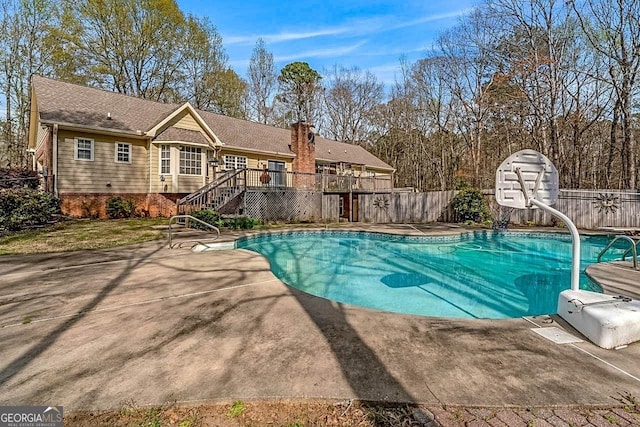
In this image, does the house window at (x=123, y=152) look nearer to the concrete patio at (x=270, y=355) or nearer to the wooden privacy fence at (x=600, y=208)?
the concrete patio at (x=270, y=355)

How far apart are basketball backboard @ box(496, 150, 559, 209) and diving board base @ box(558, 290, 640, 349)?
1.31m

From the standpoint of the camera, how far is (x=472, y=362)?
257cm

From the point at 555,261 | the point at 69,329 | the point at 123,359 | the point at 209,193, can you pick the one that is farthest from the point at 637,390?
the point at 209,193

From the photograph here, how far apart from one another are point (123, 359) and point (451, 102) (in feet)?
88.7

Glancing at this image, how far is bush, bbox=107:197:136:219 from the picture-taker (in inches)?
552

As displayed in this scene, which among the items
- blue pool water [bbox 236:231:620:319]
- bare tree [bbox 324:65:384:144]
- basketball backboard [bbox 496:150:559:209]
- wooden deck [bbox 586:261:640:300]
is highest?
bare tree [bbox 324:65:384:144]

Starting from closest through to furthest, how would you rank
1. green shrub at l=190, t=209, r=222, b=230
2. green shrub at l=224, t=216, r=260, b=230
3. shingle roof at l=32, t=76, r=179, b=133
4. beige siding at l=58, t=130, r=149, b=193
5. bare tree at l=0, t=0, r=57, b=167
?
green shrub at l=190, t=209, r=222, b=230, green shrub at l=224, t=216, r=260, b=230, beige siding at l=58, t=130, r=149, b=193, shingle roof at l=32, t=76, r=179, b=133, bare tree at l=0, t=0, r=57, b=167

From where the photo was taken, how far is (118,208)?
14125 millimetres

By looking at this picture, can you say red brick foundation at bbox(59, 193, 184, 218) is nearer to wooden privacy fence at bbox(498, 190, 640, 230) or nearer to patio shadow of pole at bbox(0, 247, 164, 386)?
patio shadow of pole at bbox(0, 247, 164, 386)

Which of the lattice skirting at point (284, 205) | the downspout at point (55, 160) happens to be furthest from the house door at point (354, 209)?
the downspout at point (55, 160)

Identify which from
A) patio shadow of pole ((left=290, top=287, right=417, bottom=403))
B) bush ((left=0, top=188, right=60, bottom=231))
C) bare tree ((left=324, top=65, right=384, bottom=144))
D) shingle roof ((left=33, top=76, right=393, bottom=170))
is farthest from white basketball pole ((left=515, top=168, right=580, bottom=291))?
bare tree ((left=324, top=65, right=384, bottom=144))

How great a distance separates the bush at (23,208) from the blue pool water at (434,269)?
7.51 meters

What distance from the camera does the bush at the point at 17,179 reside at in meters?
12.1

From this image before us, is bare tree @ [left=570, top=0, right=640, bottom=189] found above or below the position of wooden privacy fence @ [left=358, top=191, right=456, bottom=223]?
above
